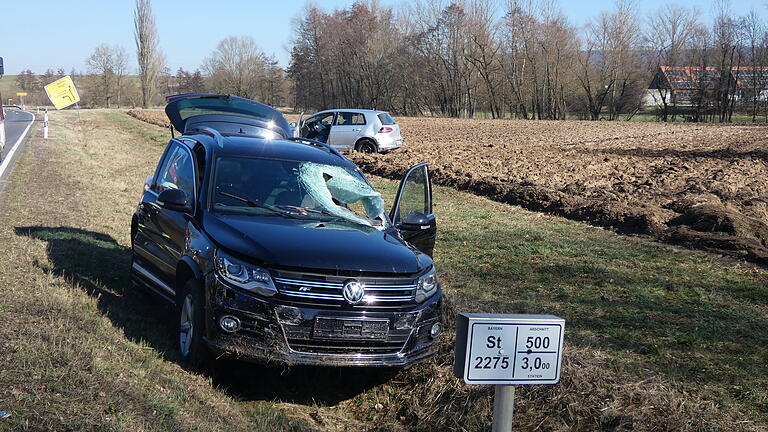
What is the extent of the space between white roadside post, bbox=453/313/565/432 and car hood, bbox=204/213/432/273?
2.24 m

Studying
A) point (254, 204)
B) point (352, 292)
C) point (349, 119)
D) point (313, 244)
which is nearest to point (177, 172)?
point (254, 204)

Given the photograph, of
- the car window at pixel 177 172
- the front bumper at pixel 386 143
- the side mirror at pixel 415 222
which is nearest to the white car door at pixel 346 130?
the front bumper at pixel 386 143

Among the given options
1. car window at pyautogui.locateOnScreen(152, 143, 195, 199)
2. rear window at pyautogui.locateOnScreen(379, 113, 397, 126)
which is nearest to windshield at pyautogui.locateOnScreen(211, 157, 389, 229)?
car window at pyautogui.locateOnScreen(152, 143, 195, 199)

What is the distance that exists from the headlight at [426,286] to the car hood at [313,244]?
74mm

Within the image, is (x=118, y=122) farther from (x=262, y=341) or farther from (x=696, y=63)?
(x=696, y=63)

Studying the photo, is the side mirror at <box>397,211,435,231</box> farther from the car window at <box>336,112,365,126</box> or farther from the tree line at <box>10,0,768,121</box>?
the tree line at <box>10,0,768,121</box>

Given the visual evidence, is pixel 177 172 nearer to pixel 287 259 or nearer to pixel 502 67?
pixel 287 259

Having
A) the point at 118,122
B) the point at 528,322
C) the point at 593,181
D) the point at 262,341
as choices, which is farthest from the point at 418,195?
the point at 118,122

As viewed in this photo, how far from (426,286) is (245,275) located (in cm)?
124

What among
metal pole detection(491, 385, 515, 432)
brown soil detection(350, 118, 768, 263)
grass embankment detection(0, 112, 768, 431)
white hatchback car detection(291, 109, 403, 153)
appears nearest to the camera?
metal pole detection(491, 385, 515, 432)

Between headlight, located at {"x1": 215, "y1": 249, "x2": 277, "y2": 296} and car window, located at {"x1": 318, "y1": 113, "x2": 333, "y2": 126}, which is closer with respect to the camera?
headlight, located at {"x1": 215, "y1": 249, "x2": 277, "y2": 296}

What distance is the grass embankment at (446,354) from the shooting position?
4.54 meters

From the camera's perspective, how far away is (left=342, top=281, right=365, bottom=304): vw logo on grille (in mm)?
4980

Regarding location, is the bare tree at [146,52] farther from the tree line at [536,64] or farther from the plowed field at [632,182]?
the plowed field at [632,182]
